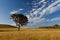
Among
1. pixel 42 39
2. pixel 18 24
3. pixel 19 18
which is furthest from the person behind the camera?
pixel 18 24

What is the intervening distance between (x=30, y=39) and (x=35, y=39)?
364 millimetres

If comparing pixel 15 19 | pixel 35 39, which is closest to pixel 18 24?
pixel 15 19

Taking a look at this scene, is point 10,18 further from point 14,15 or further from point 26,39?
point 26,39

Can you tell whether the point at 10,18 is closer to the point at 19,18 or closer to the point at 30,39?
the point at 19,18

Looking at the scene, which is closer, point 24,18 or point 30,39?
point 30,39

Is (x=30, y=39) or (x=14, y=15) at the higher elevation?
(x=14, y=15)

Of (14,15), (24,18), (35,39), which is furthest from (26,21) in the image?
(35,39)

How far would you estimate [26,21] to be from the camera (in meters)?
65.2

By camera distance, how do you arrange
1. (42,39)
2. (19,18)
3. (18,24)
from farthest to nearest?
(18,24)
(19,18)
(42,39)

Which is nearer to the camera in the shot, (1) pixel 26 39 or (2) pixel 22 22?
(1) pixel 26 39

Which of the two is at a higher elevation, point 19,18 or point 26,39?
point 19,18

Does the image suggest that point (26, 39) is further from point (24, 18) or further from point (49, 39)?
point (24, 18)

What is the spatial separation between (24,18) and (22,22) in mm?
2131

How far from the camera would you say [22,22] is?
215ft
